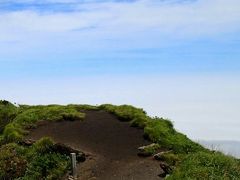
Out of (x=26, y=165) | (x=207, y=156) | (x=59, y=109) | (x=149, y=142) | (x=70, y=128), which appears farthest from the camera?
(x=59, y=109)

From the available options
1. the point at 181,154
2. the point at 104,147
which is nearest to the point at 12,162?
the point at 104,147

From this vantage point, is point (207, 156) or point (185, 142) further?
point (185, 142)

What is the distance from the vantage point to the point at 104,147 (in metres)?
33.5

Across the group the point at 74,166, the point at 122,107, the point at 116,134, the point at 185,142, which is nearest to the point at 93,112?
the point at 122,107

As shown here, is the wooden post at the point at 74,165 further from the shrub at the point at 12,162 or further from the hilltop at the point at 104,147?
the shrub at the point at 12,162

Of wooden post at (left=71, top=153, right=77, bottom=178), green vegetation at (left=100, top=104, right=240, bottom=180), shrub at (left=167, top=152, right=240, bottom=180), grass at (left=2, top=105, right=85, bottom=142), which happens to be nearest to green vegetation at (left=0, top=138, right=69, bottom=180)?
wooden post at (left=71, top=153, right=77, bottom=178)

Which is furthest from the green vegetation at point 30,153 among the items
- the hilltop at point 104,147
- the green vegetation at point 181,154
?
the green vegetation at point 181,154

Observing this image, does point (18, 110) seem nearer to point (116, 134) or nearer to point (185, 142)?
point (116, 134)

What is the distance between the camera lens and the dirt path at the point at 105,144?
95.6ft

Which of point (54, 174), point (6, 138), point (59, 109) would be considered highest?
point (59, 109)

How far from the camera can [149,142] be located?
1344 inches

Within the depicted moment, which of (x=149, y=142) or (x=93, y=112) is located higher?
(x=93, y=112)

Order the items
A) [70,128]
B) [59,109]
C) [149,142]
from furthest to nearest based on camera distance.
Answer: [59,109] → [70,128] → [149,142]

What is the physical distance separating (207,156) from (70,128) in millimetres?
12102
